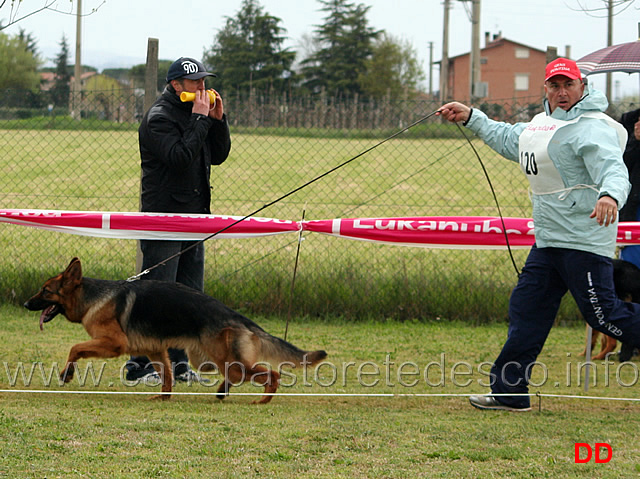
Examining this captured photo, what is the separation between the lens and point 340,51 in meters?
56.0

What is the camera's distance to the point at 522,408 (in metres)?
4.51

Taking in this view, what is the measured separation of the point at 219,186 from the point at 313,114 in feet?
21.8

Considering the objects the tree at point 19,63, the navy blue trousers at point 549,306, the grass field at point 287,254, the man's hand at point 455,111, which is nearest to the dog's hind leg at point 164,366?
Result: the grass field at point 287,254

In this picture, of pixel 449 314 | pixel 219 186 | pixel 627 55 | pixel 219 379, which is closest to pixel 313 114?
pixel 449 314

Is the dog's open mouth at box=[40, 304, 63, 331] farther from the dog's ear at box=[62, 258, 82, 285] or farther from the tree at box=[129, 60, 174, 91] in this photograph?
the tree at box=[129, 60, 174, 91]

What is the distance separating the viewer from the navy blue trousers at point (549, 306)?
13.6 ft

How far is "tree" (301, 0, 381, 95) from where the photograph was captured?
54.2 meters

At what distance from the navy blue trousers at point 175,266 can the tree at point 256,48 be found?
39032 millimetres

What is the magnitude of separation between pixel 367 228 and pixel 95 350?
2.12 metres

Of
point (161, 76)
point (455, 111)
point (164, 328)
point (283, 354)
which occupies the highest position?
point (161, 76)

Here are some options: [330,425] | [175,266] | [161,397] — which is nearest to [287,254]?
[175,266]

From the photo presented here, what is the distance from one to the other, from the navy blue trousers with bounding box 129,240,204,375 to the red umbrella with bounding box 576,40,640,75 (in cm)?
414

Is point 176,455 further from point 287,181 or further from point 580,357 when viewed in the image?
point 287,181

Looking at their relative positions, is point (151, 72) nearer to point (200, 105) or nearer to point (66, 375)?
point (200, 105)
